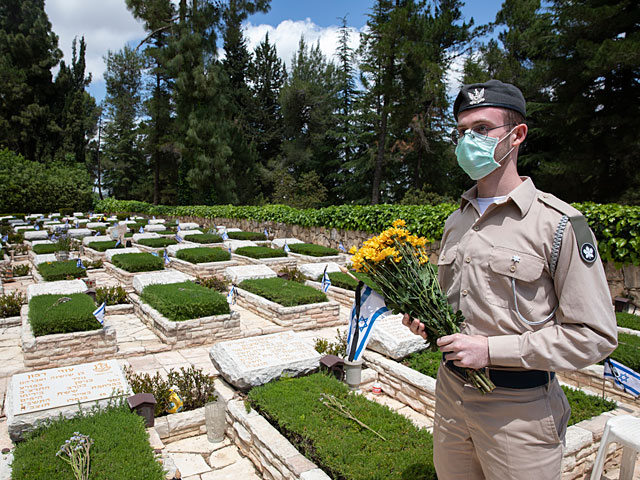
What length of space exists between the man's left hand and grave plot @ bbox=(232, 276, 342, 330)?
6532mm

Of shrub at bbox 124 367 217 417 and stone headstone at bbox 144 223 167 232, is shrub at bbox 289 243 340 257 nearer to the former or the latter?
shrub at bbox 124 367 217 417

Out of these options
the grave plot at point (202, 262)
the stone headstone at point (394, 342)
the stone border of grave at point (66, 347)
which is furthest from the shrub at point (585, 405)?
the grave plot at point (202, 262)

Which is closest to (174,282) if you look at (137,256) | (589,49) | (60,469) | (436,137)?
(137,256)

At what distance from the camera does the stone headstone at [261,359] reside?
4988 mm

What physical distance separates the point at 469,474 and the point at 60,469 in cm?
301

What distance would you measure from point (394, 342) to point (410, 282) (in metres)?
3.91

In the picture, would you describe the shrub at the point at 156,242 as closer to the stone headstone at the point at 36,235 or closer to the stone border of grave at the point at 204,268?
the stone border of grave at the point at 204,268

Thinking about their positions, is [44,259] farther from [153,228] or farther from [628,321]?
[628,321]

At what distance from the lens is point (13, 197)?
30.3 meters

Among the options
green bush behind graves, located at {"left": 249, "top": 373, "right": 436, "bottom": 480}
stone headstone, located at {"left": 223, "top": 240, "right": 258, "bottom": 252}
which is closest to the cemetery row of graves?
green bush behind graves, located at {"left": 249, "top": 373, "right": 436, "bottom": 480}

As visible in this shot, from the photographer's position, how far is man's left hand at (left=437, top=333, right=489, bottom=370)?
1744mm

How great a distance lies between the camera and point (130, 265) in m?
11.0

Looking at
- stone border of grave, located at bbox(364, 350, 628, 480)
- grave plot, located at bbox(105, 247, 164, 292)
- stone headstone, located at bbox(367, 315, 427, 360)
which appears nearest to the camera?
stone border of grave, located at bbox(364, 350, 628, 480)

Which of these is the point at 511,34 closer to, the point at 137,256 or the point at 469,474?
the point at 137,256
